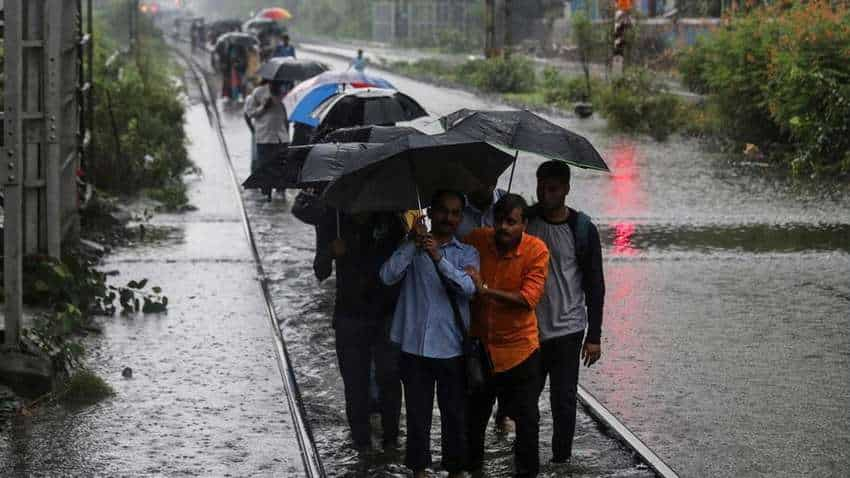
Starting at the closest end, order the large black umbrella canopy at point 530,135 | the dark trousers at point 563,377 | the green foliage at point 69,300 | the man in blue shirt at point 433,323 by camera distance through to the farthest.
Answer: the man in blue shirt at point 433,323
the large black umbrella canopy at point 530,135
the dark trousers at point 563,377
the green foliage at point 69,300

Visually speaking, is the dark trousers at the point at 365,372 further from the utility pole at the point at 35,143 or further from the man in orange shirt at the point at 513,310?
the utility pole at the point at 35,143

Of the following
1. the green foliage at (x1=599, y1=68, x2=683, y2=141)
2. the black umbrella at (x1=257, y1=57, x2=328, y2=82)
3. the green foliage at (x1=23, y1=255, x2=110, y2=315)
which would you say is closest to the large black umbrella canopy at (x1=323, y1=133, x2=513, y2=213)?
the green foliage at (x1=23, y1=255, x2=110, y2=315)

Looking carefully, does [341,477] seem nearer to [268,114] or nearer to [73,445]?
[73,445]

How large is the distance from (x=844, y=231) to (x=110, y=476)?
35.5 ft

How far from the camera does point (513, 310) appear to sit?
6.91 meters

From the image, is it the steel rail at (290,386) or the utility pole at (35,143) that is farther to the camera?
the utility pole at (35,143)

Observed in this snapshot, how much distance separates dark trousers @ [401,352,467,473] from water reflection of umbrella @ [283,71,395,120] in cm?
863

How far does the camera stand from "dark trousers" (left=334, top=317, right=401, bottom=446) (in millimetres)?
7695

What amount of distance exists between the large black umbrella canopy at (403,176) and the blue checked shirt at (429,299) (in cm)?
26

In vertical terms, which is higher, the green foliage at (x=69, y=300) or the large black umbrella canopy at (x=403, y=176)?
the large black umbrella canopy at (x=403, y=176)

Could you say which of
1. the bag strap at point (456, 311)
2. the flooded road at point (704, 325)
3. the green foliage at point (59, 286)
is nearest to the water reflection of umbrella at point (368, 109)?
the flooded road at point (704, 325)

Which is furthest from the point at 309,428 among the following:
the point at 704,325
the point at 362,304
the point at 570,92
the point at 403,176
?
the point at 570,92

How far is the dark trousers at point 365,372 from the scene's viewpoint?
770 cm

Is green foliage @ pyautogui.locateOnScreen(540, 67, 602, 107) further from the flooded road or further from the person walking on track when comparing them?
the person walking on track
